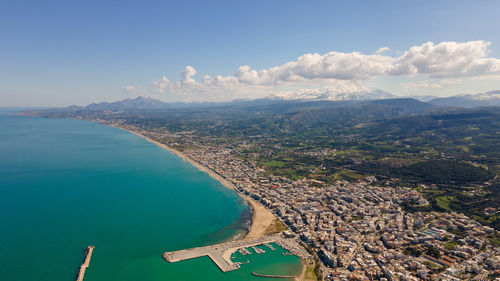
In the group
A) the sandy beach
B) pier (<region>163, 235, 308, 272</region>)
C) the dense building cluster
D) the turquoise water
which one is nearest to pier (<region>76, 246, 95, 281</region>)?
the turquoise water

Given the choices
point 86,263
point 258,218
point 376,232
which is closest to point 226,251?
point 258,218

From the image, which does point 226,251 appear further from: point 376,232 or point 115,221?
point 376,232

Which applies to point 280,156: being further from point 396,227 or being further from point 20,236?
point 20,236

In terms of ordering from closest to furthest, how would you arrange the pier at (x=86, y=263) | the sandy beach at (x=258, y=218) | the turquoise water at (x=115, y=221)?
1. the pier at (x=86, y=263)
2. the turquoise water at (x=115, y=221)
3. the sandy beach at (x=258, y=218)

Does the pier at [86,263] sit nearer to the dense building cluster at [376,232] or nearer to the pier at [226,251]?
the pier at [226,251]

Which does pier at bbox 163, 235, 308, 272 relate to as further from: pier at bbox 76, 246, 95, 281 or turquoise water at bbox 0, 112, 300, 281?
pier at bbox 76, 246, 95, 281

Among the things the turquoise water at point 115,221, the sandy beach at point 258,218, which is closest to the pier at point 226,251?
the turquoise water at point 115,221

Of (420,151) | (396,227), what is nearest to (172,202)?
(396,227)
